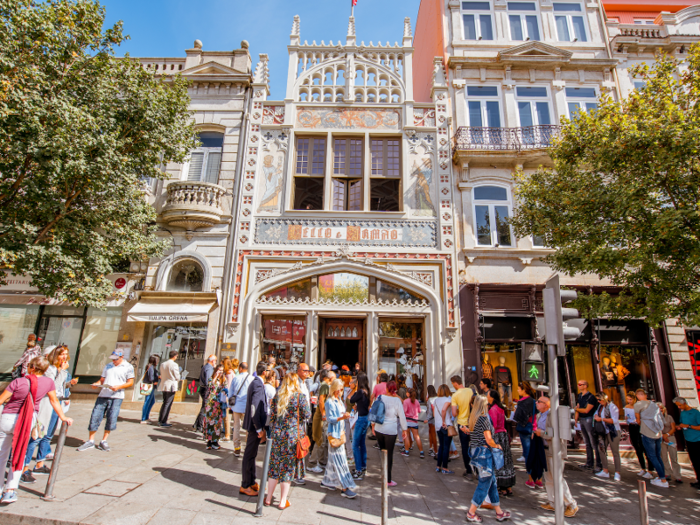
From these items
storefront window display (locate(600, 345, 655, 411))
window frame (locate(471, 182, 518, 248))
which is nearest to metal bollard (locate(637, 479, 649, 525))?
storefront window display (locate(600, 345, 655, 411))

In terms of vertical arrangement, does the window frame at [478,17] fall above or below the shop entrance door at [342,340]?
above

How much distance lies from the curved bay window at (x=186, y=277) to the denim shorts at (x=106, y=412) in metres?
6.09

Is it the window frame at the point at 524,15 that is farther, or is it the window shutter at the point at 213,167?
the window frame at the point at 524,15

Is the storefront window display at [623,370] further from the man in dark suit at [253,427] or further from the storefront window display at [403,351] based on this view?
the man in dark suit at [253,427]

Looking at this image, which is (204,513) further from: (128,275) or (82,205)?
(128,275)

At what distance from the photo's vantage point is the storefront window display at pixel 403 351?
1329 cm

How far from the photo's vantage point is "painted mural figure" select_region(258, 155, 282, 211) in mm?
14625

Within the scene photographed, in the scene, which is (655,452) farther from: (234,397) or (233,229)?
(233,229)

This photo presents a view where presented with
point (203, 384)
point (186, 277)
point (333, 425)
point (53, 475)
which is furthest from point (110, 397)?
point (186, 277)

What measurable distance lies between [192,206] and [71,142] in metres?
4.82

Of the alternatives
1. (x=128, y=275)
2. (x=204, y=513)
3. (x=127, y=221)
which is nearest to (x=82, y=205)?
(x=127, y=221)

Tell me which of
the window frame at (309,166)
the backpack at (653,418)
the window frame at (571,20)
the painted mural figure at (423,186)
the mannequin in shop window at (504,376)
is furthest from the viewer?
the window frame at (571,20)

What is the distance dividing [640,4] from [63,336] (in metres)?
29.0

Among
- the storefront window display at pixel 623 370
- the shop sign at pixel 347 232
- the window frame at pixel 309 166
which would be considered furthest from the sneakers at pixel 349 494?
the storefront window display at pixel 623 370
